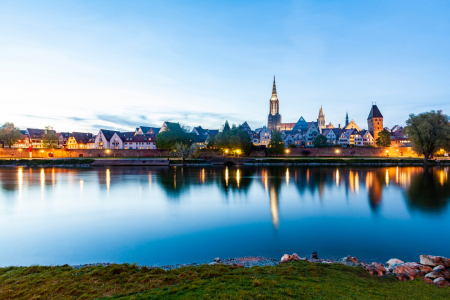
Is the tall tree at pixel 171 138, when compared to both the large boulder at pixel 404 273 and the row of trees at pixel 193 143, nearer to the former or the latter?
the row of trees at pixel 193 143

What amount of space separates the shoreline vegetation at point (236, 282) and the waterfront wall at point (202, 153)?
170ft

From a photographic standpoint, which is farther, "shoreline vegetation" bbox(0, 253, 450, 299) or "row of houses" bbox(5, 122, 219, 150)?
"row of houses" bbox(5, 122, 219, 150)

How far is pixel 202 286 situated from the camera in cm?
508

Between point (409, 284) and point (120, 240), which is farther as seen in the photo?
point (120, 240)

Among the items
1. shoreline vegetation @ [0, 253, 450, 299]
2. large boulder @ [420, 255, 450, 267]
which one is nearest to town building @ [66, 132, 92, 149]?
shoreline vegetation @ [0, 253, 450, 299]

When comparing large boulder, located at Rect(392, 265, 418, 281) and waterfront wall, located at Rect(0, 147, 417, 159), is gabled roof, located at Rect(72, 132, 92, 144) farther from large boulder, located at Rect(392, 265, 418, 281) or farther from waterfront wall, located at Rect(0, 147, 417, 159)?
large boulder, located at Rect(392, 265, 418, 281)

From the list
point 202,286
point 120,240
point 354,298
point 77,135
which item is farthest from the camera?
point 77,135

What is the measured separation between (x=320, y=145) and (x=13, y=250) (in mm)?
73626

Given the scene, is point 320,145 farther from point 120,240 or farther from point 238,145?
point 120,240

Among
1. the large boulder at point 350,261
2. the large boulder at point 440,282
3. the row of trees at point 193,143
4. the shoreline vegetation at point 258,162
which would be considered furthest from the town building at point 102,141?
the large boulder at point 440,282

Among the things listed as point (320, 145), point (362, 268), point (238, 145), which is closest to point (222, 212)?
point (362, 268)

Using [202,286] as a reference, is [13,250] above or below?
below

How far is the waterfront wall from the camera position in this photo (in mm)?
61469

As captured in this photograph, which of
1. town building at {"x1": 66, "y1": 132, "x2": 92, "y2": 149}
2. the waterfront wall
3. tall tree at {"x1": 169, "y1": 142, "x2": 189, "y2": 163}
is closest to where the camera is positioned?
tall tree at {"x1": 169, "y1": 142, "x2": 189, "y2": 163}
